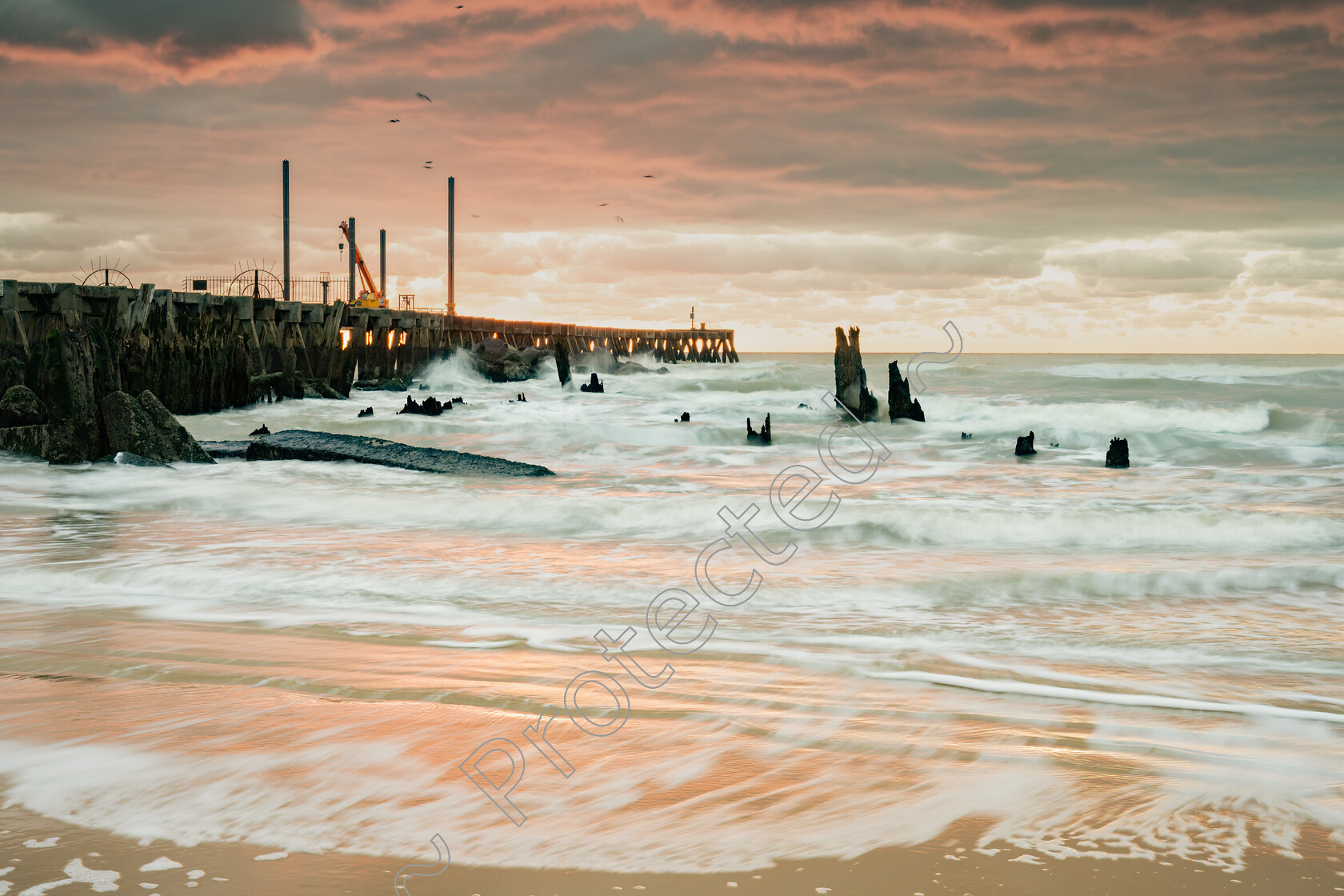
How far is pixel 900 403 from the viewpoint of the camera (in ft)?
68.1

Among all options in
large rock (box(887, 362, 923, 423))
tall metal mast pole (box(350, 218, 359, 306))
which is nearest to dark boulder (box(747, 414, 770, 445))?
large rock (box(887, 362, 923, 423))

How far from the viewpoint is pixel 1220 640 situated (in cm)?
487

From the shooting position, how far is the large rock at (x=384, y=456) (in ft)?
37.8

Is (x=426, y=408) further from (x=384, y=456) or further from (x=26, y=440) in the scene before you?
(x=26, y=440)

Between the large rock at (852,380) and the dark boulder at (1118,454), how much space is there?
6.15m

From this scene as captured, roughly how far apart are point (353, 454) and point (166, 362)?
26.9 ft

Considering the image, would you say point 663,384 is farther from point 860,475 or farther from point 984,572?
point 984,572

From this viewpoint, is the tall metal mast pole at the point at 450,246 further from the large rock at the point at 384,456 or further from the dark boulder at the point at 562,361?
the large rock at the point at 384,456

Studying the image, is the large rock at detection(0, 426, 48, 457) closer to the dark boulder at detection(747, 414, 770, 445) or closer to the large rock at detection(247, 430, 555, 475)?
the large rock at detection(247, 430, 555, 475)

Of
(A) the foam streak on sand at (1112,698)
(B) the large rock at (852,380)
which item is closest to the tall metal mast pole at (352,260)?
(B) the large rock at (852,380)

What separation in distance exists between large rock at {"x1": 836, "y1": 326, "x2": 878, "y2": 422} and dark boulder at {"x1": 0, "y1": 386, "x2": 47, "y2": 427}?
43.3ft

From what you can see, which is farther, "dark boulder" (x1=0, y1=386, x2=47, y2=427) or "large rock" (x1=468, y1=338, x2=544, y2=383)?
"large rock" (x1=468, y1=338, x2=544, y2=383)

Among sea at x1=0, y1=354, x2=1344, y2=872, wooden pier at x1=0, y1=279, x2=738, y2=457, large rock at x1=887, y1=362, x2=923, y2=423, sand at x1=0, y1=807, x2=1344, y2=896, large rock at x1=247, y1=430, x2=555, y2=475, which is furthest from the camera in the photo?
large rock at x1=887, y1=362, x2=923, y2=423

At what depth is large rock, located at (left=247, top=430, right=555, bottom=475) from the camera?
11.5 m
